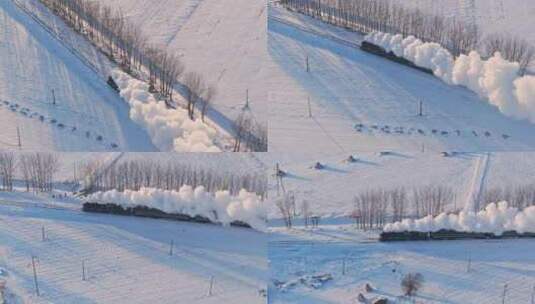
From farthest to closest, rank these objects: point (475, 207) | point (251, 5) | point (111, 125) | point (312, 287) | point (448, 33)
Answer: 1. point (251, 5)
2. point (448, 33)
3. point (111, 125)
4. point (475, 207)
5. point (312, 287)

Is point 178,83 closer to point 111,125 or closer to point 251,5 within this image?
point 111,125

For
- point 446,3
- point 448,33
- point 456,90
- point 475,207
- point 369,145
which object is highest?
point 446,3

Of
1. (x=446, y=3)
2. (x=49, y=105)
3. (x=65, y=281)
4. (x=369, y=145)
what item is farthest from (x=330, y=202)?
(x=446, y=3)

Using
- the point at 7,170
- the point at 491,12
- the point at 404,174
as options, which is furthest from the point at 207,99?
the point at 491,12

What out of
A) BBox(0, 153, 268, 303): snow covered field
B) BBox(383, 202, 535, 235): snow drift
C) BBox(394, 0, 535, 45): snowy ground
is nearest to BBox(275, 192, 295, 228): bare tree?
Answer: BBox(0, 153, 268, 303): snow covered field

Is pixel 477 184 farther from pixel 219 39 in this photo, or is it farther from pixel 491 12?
pixel 219 39

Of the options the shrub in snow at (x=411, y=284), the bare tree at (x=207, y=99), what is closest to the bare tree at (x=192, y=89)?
the bare tree at (x=207, y=99)
